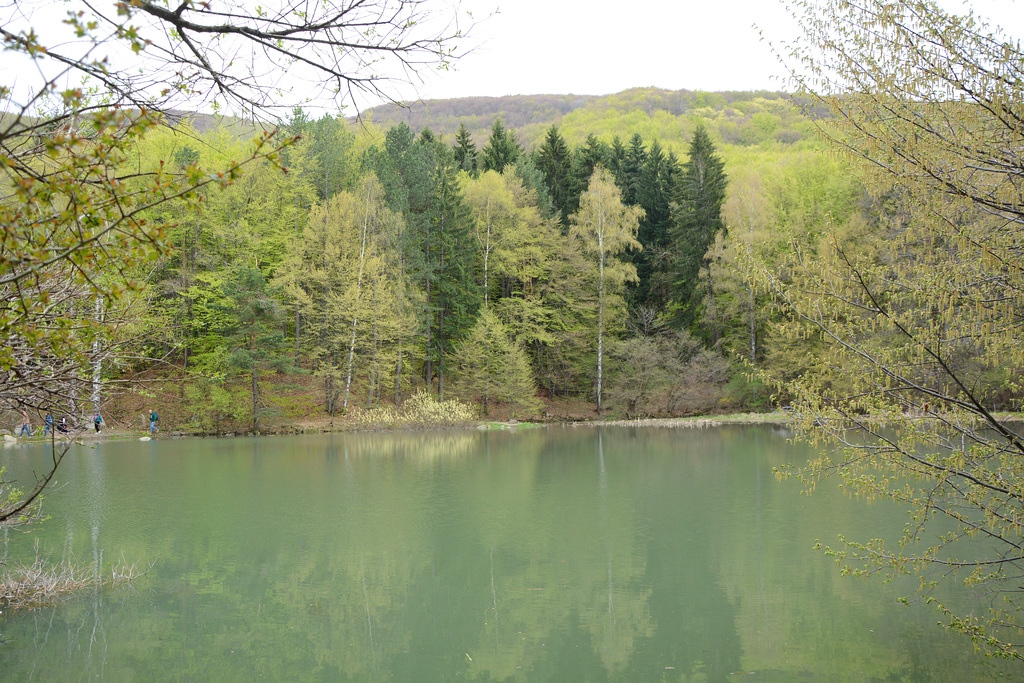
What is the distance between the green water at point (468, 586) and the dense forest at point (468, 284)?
1196cm

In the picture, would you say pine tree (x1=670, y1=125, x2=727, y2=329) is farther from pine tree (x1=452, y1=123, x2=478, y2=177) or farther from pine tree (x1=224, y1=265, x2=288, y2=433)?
pine tree (x1=224, y1=265, x2=288, y2=433)

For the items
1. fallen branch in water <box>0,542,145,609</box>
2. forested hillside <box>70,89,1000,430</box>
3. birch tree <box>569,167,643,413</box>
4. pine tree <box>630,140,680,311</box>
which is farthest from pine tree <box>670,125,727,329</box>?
fallen branch in water <box>0,542,145,609</box>

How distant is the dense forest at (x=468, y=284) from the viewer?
25.8 metres

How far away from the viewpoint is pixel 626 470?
15.2 m

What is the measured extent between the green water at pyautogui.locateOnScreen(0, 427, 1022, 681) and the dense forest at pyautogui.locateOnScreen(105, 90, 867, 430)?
11965mm

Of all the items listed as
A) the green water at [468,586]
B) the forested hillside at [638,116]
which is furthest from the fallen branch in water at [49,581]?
the forested hillside at [638,116]

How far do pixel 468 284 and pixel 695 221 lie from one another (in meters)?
11.5

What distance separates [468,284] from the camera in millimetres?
30281

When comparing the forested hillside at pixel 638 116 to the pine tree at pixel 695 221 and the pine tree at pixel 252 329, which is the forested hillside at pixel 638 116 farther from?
the pine tree at pixel 252 329

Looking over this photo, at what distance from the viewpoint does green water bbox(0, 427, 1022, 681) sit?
218 inches

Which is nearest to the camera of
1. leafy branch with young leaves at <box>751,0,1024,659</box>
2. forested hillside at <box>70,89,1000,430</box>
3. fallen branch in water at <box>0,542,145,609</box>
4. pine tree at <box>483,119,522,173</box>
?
leafy branch with young leaves at <box>751,0,1024,659</box>

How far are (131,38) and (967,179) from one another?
4.17 m

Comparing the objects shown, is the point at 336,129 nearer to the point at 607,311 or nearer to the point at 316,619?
the point at 607,311

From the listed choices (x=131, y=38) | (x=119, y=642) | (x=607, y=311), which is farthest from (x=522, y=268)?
(x=131, y=38)
